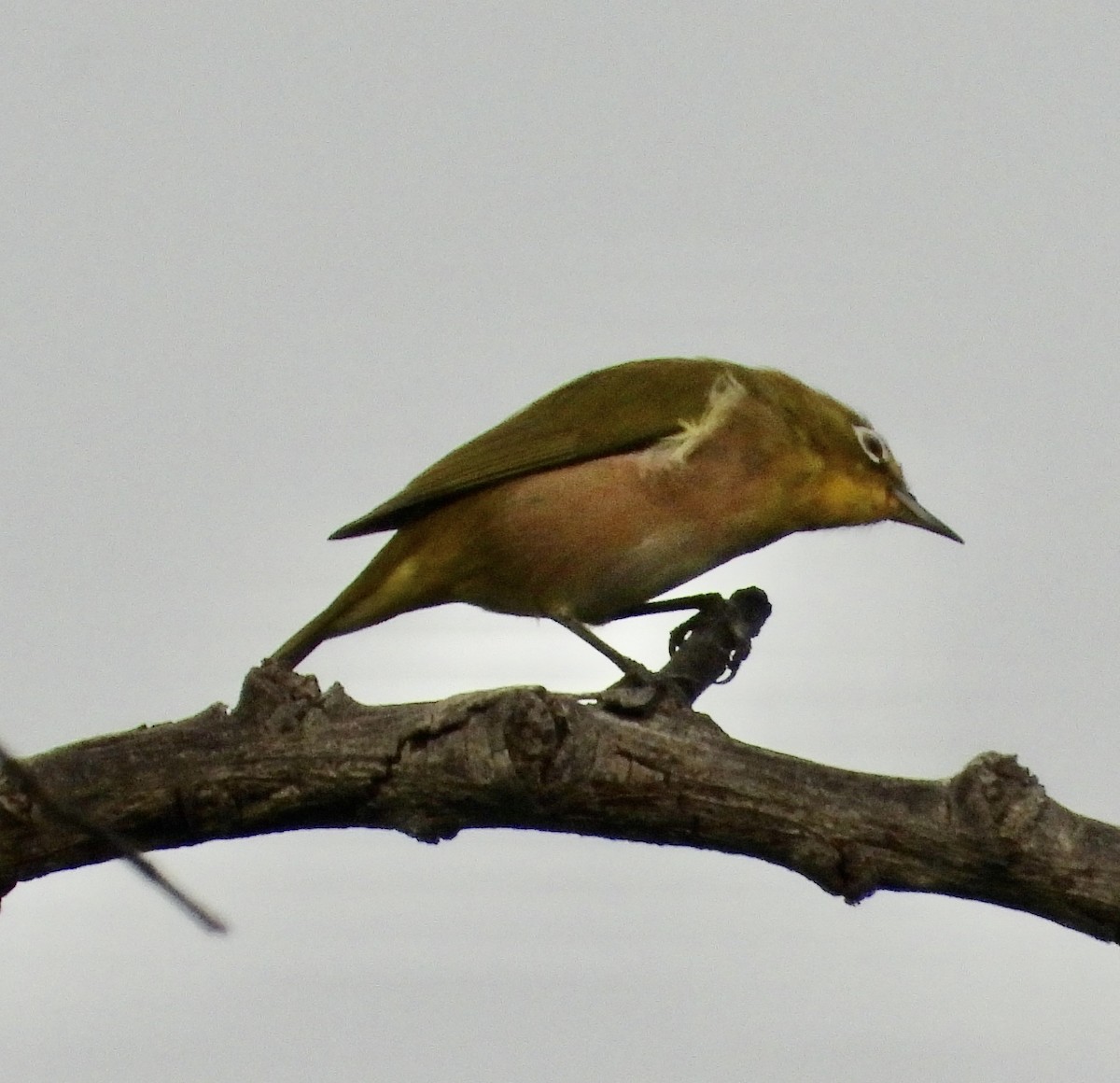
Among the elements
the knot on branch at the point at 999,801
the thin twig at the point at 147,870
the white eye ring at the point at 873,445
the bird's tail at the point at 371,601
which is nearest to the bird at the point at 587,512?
the bird's tail at the point at 371,601

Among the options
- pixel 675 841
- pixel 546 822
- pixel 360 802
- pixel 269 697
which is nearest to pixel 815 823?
pixel 675 841

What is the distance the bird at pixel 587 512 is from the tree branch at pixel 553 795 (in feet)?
6.28

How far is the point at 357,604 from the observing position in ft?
20.5

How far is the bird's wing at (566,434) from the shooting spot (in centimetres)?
639

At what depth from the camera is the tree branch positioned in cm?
388

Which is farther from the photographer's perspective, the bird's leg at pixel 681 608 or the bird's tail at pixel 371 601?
the bird's leg at pixel 681 608

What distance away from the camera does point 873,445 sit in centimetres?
725

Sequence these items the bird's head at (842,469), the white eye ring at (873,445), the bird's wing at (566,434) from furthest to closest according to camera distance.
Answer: the white eye ring at (873,445) → the bird's head at (842,469) → the bird's wing at (566,434)

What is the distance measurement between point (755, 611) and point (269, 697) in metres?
2.89

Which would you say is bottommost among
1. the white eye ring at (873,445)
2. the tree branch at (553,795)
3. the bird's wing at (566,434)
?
the tree branch at (553,795)

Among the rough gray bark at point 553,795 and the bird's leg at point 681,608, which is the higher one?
the bird's leg at point 681,608

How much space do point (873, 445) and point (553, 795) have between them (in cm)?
371

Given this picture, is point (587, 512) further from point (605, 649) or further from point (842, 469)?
point (842, 469)

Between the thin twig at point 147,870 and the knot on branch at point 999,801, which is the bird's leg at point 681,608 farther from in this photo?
the thin twig at point 147,870
